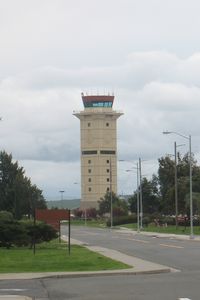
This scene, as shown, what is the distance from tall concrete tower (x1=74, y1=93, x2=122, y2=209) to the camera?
A: 19550 centimetres

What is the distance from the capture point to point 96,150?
195 metres

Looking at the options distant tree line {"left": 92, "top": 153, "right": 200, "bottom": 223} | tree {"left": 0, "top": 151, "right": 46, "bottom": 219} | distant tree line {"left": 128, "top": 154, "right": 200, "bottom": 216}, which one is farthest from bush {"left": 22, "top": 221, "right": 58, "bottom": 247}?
distant tree line {"left": 92, "top": 153, "right": 200, "bottom": 223}

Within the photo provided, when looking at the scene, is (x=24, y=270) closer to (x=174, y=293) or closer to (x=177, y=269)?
(x=177, y=269)

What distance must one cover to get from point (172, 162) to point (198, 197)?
126 ft

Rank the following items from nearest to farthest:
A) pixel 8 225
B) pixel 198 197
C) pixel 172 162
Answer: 1. pixel 8 225
2. pixel 198 197
3. pixel 172 162

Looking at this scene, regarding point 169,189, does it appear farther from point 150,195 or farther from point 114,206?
point 114,206

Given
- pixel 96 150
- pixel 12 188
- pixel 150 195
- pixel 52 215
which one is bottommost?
pixel 52 215

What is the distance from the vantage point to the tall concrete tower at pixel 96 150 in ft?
641

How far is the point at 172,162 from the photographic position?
119188mm

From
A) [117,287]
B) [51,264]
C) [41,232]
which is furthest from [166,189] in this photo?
[117,287]

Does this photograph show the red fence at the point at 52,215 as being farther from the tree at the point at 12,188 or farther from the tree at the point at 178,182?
the tree at the point at 178,182

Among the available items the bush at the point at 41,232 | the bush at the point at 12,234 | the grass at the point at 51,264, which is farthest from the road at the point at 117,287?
the bush at the point at 12,234

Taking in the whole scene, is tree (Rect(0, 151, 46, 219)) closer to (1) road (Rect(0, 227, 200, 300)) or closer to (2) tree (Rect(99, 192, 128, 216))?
(1) road (Rect(0, 227, 200, 300))

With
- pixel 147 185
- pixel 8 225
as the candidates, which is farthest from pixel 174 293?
pixel 147 185
